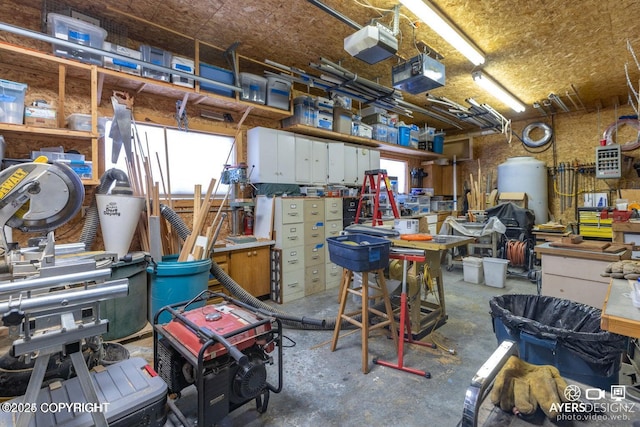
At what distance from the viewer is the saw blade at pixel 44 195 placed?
4.03ft

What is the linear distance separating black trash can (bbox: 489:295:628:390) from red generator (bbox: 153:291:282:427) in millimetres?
1317

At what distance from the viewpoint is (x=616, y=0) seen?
8.57 ft

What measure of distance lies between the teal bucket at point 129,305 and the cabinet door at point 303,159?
87.6 inches

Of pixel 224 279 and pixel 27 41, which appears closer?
pixel 27 41

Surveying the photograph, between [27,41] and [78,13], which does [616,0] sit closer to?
[78,13]

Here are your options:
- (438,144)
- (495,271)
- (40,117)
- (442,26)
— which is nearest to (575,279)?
(495,271)

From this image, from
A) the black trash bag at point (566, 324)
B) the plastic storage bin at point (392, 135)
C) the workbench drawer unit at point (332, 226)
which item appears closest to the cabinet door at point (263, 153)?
the workbench drawer unit at point (332, 226)

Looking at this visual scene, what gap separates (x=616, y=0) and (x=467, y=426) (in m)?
3.72

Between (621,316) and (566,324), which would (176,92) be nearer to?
(621,316)

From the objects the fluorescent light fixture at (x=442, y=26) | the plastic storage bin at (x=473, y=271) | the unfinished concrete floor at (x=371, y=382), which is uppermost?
the fluorescent light fixture at (x=442, y=26)

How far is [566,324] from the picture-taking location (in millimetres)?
1775

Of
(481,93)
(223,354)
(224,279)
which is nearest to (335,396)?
(223,354)

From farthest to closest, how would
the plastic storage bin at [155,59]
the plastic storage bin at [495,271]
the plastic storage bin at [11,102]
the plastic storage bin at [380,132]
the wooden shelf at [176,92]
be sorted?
the plastic storage bin at [380,132], the plastic storage bin at [495,271], the plastic storage bin at [155,59], the wooden shelf at [176,92], the plastic storage bin at [11,102]
